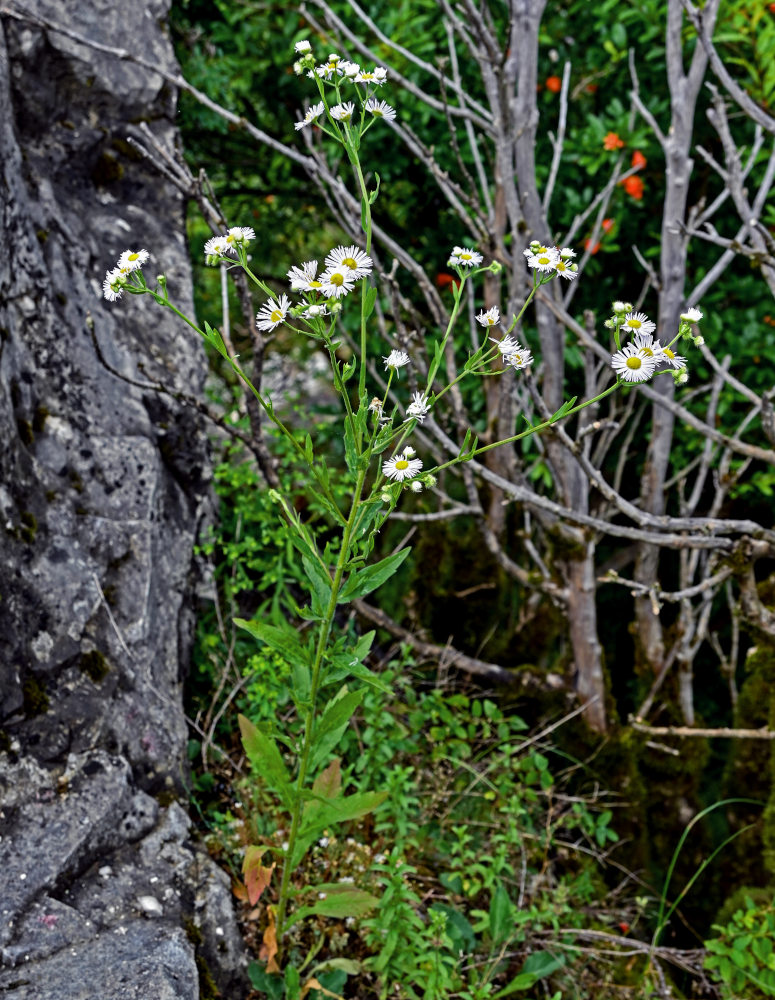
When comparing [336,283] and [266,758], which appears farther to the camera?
[266,758]

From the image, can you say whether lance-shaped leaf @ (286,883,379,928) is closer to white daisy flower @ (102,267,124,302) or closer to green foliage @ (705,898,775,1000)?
green foliage @ (705,898,775,1000)

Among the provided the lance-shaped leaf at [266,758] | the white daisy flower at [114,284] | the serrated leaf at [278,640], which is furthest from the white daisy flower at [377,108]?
the lance-shaped leaf at [266,758]

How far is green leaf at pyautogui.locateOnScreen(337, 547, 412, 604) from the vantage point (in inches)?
66.2

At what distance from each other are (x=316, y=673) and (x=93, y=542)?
97 centimetres

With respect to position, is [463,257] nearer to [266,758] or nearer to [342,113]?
[342,113]

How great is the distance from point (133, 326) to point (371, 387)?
1524 millimetres

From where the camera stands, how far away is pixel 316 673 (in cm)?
176

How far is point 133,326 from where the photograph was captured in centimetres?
284

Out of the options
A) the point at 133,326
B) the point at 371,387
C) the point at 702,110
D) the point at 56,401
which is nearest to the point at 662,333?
the point at 702,110

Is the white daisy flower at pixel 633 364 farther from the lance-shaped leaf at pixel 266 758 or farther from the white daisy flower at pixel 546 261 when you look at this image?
the lance-shaped leaf at pixel 266 758

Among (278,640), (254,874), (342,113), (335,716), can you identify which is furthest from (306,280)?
(254,874)

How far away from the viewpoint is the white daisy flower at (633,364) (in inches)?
58.4

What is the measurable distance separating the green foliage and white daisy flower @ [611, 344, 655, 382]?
173cm

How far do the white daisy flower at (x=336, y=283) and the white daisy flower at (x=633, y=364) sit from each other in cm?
52
